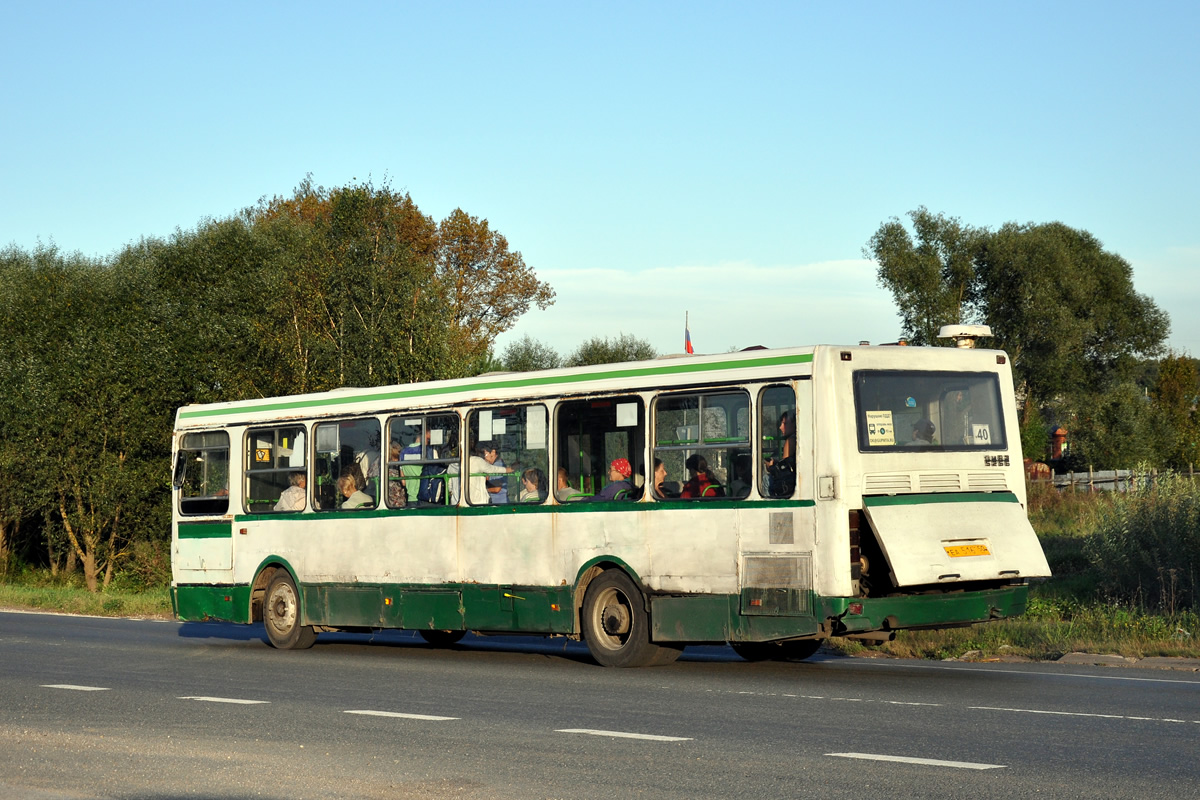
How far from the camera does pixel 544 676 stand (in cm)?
1452

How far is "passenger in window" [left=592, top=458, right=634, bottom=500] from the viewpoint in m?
15.3

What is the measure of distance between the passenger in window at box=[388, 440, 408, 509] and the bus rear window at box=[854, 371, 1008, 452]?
585 cm

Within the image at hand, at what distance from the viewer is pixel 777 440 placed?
14039 mm

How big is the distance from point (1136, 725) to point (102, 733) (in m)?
6.80

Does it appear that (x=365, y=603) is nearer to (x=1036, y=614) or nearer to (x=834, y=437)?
(x=834, y=437)

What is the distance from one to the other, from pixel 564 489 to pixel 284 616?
4813 mm

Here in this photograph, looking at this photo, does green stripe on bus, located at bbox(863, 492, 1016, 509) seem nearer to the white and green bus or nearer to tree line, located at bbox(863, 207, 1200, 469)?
the white and green bus

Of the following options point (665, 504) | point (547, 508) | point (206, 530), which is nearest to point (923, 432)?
point (665, 504)

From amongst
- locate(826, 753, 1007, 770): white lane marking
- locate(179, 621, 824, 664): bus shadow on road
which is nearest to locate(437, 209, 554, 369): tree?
locate(179, 621, 824, 664): bus shadow on road

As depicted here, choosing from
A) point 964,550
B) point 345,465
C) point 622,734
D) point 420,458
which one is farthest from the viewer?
point 345,465

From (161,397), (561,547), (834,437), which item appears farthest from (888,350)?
(161,397)

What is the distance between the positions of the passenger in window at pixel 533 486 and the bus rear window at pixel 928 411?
368 cm

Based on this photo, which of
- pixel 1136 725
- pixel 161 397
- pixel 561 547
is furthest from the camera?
pixel 161 397

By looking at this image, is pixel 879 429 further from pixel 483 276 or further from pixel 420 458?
pixel 483 276
